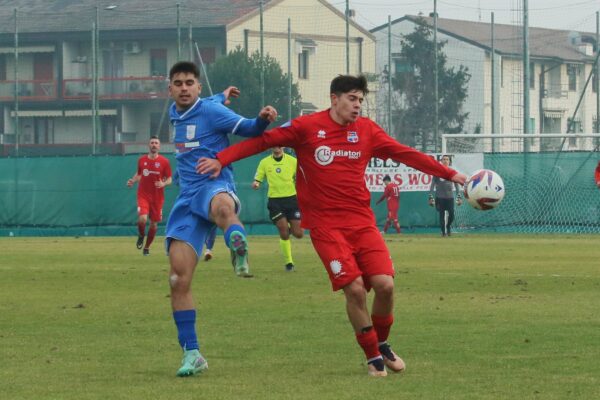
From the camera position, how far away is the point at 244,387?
8531 millimetres

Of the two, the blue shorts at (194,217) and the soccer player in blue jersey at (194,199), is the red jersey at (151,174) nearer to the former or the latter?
the soccer player in blue jersey at (194,199)

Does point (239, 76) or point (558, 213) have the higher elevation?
point (239, 76)

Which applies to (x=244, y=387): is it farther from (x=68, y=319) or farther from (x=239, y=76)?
(x=239, y=76)

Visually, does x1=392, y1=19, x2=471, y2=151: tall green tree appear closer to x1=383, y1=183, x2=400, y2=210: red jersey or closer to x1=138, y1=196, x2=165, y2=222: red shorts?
x1=383, y1=183, x2=400, y2=210: red jersey

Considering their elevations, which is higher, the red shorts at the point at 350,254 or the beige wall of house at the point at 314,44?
the beige wall of house at the point at 314,44

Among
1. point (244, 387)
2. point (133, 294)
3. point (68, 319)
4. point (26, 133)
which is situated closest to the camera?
point (244, 387)

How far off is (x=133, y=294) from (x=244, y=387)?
25.5 feet

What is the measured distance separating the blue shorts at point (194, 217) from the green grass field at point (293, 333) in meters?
0.92

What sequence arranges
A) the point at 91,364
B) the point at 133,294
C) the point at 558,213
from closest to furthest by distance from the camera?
the point at 91,364 → the point at 133,294 → the point at 558,213

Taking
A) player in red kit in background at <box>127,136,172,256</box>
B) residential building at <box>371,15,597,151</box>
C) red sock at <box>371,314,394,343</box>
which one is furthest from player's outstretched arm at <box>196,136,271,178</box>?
residential building at <box>371,15,597,151</box>

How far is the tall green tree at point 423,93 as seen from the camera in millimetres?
42312

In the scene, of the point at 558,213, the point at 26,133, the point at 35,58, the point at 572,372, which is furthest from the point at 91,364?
the point at 35,58

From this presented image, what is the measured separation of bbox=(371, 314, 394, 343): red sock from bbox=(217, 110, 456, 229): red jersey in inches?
26.1

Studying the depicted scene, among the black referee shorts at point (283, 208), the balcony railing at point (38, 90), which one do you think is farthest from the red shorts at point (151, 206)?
the balcony railing at point (38, 90)
